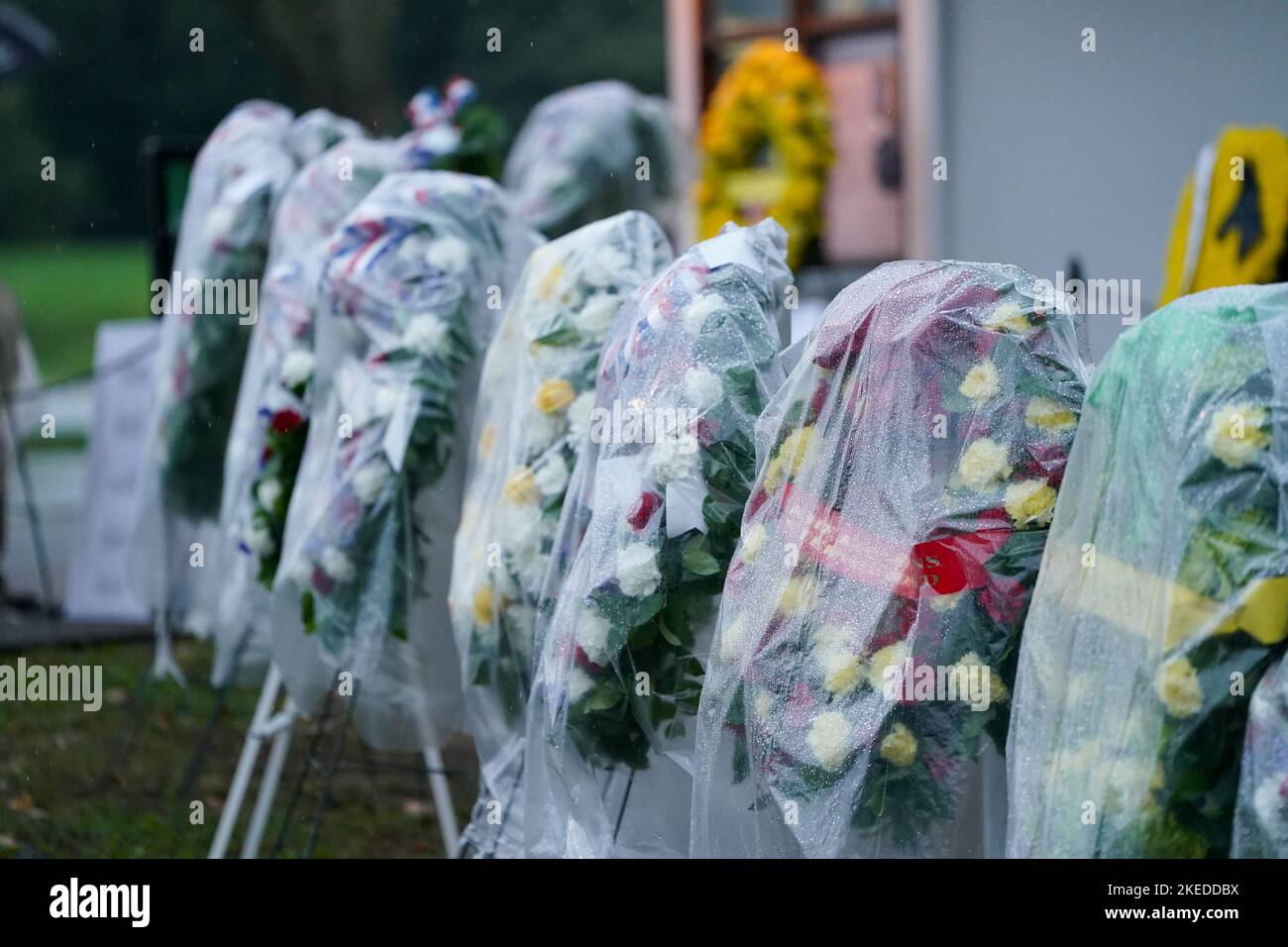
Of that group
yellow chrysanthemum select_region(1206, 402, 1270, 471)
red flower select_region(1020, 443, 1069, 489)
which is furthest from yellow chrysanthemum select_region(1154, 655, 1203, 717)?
red flower select_region(1020, 443, 1069, 489)

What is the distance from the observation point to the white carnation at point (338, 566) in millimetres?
2934

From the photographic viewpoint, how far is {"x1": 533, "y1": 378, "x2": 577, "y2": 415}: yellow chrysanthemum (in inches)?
104

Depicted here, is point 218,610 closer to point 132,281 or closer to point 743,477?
point 743,477

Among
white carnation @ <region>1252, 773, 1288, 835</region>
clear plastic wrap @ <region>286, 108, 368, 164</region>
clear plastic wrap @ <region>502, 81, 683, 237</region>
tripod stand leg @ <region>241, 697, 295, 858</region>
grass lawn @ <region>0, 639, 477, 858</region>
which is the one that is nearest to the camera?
white carnation @ <region>1252, 773, 1288, 835</region>

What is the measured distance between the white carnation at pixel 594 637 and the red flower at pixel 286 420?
1.27 m

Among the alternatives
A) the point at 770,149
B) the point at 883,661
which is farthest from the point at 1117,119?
the point at 770,149

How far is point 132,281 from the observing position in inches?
495

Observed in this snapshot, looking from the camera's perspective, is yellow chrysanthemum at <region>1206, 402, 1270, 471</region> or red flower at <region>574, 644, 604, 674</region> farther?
red flower at <region>574, 644, 604, 674</region>

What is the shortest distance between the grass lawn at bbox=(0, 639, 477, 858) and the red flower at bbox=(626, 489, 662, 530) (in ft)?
4.85

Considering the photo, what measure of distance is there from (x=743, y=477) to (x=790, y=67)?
5.75m

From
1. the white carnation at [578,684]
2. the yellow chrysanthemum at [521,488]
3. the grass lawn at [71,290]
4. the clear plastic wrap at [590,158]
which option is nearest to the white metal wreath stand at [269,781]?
the yellow chrysanthemum at [521,488]

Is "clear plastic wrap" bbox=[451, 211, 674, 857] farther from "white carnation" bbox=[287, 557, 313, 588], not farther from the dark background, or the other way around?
the dark background

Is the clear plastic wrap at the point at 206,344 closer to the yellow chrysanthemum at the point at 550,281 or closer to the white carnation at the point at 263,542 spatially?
the white carnation at the point at 263,542

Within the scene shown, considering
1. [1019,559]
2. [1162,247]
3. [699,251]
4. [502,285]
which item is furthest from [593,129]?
[1019,559]
